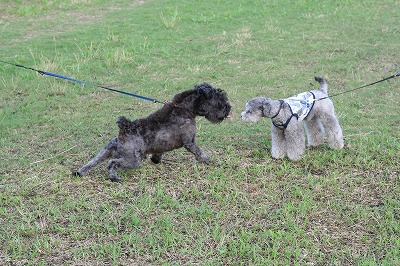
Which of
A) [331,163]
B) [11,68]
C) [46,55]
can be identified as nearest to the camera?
[331,163]

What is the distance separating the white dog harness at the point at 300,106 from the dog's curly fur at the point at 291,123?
29mm

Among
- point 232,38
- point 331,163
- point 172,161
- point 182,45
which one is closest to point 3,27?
point 182,45

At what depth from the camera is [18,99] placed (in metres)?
8.98

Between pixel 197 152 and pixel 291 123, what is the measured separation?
4.17 ft

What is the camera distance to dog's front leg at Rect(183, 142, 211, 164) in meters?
6.05

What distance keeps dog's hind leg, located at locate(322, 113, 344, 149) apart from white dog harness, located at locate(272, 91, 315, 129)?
0.32 metres

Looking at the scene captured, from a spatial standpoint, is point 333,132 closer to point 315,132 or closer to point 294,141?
point 315,132

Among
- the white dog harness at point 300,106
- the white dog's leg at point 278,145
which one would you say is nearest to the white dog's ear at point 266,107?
the white dog harness at point 300,106

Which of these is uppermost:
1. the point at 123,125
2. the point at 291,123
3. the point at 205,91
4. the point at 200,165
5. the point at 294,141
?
the point at 205,91

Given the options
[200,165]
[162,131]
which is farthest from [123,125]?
[200,165]

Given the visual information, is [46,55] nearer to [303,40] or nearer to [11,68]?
[11,68]

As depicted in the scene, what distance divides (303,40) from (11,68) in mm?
6972

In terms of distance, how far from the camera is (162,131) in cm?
587

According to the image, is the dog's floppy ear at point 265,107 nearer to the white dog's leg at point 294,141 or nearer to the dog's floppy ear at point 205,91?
the white dog's leg at point 294,141
